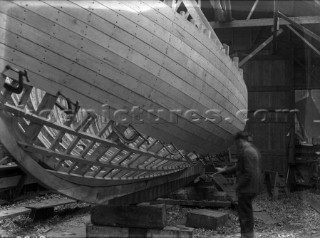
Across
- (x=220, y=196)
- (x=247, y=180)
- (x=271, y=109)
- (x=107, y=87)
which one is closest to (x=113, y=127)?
(x=107, y=87)

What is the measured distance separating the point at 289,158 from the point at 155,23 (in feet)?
21.8

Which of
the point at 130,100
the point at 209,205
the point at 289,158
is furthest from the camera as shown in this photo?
Answer: the point at 289,158

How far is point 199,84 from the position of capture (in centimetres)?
466

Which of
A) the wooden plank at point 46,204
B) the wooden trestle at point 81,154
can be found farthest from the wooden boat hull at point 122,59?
the wooden plank at point 46,204

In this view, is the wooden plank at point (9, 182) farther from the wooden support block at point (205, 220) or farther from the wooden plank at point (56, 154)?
the wooden plank at point (56, 154)

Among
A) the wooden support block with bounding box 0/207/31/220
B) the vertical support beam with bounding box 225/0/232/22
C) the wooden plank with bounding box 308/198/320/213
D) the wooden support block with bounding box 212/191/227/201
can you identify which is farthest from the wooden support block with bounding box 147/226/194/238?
the vertical support beam with bounding box 225/0/232/22

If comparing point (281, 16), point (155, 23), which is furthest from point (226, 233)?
point (281, 16)

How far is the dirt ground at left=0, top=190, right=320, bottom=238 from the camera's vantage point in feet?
18.1

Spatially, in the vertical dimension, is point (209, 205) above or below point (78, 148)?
below

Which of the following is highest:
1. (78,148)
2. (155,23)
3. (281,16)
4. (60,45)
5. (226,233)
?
(281,16)

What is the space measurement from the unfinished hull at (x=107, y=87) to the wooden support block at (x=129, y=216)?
167mm

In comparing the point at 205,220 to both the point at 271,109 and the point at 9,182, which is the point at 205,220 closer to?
the point at 9,182

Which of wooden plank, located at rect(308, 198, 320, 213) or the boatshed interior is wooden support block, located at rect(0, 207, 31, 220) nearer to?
the boatshed interior

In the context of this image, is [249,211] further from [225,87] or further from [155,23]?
[155,23]
